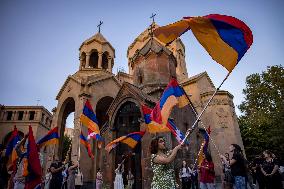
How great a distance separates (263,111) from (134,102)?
20.3 m

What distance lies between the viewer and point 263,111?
88.0 ft

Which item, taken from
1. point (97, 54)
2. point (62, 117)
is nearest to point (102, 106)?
point (62, 117)

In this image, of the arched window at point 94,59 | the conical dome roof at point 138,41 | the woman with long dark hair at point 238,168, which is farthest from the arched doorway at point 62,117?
the woman with long dark hair at point 238,168

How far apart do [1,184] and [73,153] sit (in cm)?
1097

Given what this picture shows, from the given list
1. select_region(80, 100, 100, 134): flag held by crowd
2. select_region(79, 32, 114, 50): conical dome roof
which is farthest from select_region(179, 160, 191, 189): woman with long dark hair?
select_region(79, 32, 114, 50): conical dome roof

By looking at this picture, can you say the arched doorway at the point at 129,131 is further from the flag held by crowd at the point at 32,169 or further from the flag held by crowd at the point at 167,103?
the flag held by crowd at the point at 32,169

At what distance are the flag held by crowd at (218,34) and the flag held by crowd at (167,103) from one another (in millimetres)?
2786

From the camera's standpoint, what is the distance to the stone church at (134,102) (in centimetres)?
1309

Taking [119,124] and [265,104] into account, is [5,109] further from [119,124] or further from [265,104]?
[265,104]

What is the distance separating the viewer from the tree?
949 inches

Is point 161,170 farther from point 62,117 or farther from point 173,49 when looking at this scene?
point 173,49

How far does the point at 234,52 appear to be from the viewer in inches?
211

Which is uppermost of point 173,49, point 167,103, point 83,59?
point 173,49

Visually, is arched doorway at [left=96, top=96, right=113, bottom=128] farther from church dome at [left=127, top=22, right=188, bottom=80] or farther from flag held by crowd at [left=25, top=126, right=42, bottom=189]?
flag held by crowd at [left=25, top=126, right=42, bottom=189]
